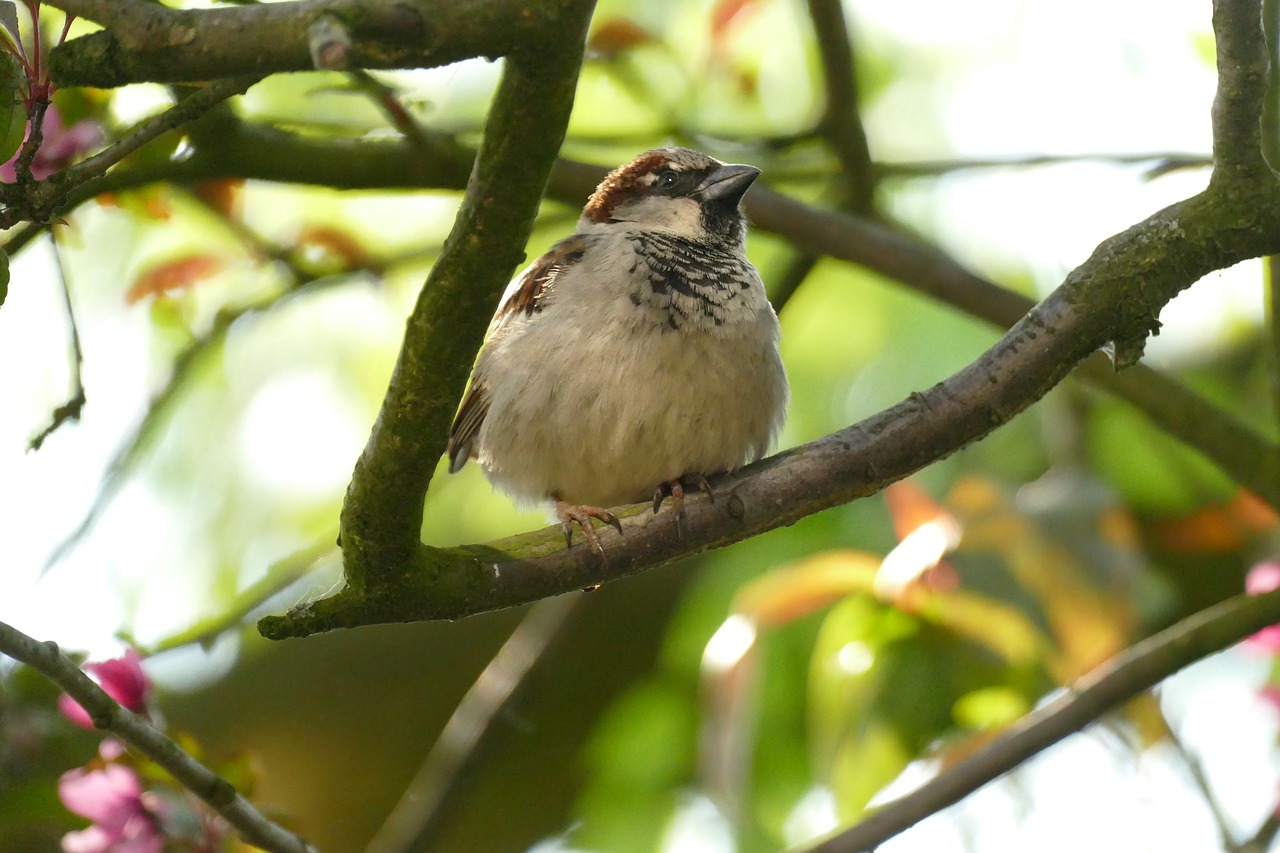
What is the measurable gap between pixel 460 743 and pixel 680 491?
1.36 metres

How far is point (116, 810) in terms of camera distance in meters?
2.44

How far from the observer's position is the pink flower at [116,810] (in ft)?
8.02

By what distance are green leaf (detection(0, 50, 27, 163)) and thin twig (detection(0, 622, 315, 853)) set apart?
676mm

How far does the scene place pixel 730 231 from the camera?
3.72 m

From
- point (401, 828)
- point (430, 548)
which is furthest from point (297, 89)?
point (430, 548)

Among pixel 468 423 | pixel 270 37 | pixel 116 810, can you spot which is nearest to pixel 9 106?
pixel 270 37

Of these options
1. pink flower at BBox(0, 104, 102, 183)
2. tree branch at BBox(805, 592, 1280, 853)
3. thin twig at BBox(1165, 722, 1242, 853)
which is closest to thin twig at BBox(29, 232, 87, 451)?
pink flower at BBox(0, 104, 102, 183)

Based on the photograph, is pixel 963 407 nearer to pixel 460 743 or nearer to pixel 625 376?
pixel 625 376

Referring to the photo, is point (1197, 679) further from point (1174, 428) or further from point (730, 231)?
point (730, 231)

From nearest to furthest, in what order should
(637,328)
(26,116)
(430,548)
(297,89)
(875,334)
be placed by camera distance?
(26,116), (430,548), (637,328), (297,89), (875,334)

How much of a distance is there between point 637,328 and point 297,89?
161cm

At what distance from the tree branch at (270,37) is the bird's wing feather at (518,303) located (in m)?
1.80

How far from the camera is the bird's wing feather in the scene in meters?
3.33

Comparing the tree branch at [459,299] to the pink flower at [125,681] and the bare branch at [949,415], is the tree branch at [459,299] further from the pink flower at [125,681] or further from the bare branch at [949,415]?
the pink flower at [125,681]
